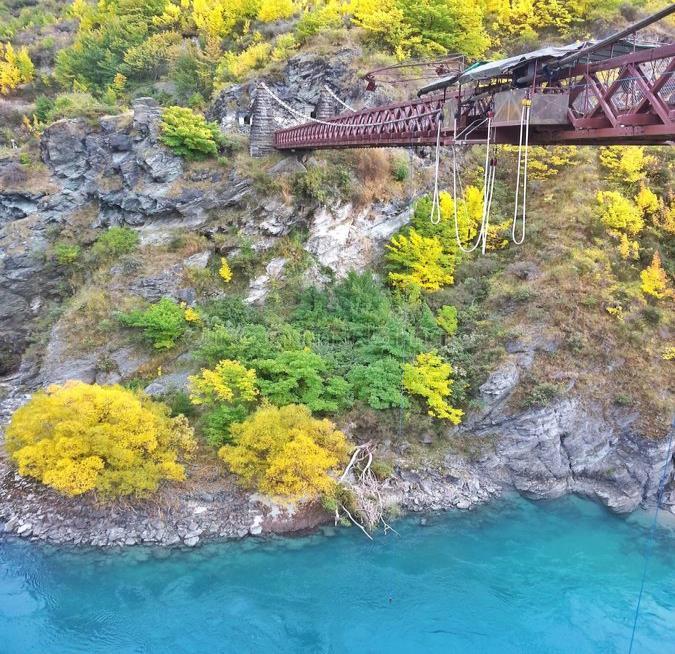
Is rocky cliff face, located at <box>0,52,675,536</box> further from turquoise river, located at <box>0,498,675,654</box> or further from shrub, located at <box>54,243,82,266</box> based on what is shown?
turquoise river, located at <box>0,498,675,654</box>

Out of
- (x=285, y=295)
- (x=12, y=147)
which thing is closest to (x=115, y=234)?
(x=285, y=295)

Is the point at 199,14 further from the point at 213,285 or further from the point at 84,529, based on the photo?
the point at 84,529

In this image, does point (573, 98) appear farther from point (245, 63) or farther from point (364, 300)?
point (245, 63)

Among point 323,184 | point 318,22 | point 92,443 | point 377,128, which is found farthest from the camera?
point 318,22

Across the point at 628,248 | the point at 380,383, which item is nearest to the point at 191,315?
the point at 380,383

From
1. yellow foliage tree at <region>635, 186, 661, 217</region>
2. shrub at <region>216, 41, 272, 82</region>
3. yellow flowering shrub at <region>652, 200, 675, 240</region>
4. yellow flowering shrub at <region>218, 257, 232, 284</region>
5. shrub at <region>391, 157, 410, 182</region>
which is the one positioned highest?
shrub at <region>216, 41, 272, 82</region>

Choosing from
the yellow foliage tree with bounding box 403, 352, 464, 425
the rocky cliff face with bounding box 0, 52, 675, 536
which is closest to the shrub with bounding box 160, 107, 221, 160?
the rocky cliff face with bounding box 0, 52, 675, 536
